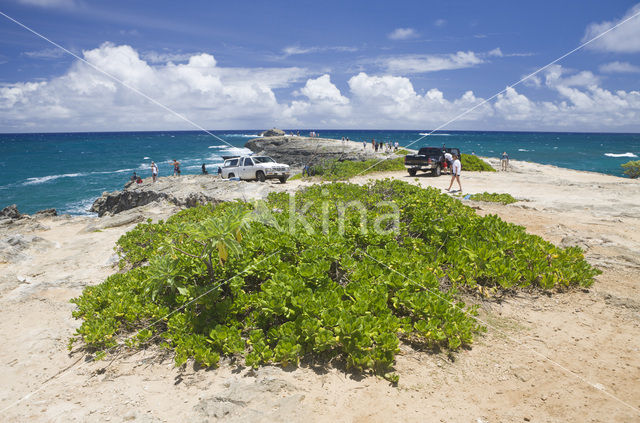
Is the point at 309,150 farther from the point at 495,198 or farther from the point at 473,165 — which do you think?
the point at 495,198

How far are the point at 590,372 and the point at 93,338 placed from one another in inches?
250

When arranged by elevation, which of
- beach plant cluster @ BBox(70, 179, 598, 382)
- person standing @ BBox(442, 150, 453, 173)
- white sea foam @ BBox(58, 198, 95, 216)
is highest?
person standing @ BBox(442, 150, 453, 173)

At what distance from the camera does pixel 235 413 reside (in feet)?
11.6

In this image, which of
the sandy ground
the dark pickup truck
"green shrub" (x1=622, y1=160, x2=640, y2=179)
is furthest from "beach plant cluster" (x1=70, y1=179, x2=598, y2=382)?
"green shrub" (x1=622, y1=160, x2=640, y2=179)

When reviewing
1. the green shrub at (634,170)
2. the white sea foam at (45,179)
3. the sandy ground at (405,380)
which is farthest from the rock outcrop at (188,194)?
the green shrub at (634,170)

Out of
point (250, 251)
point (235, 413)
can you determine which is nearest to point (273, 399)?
point (235, 413)

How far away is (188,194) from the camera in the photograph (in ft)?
57.6

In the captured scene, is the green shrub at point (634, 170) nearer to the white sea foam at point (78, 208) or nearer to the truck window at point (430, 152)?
the truck window at point (430, 152)

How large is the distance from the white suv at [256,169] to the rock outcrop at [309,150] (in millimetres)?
16975

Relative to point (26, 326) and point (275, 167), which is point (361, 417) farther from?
point (275, 167)

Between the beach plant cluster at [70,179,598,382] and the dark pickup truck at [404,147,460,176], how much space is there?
52.5 feet

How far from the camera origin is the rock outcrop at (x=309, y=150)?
138 feet

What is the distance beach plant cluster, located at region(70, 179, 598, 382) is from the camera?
4.39 m

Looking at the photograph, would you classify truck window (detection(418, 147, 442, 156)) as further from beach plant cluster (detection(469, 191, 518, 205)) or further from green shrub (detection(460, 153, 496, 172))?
beach plant cluster (detection(469, 191, 518, 205))
